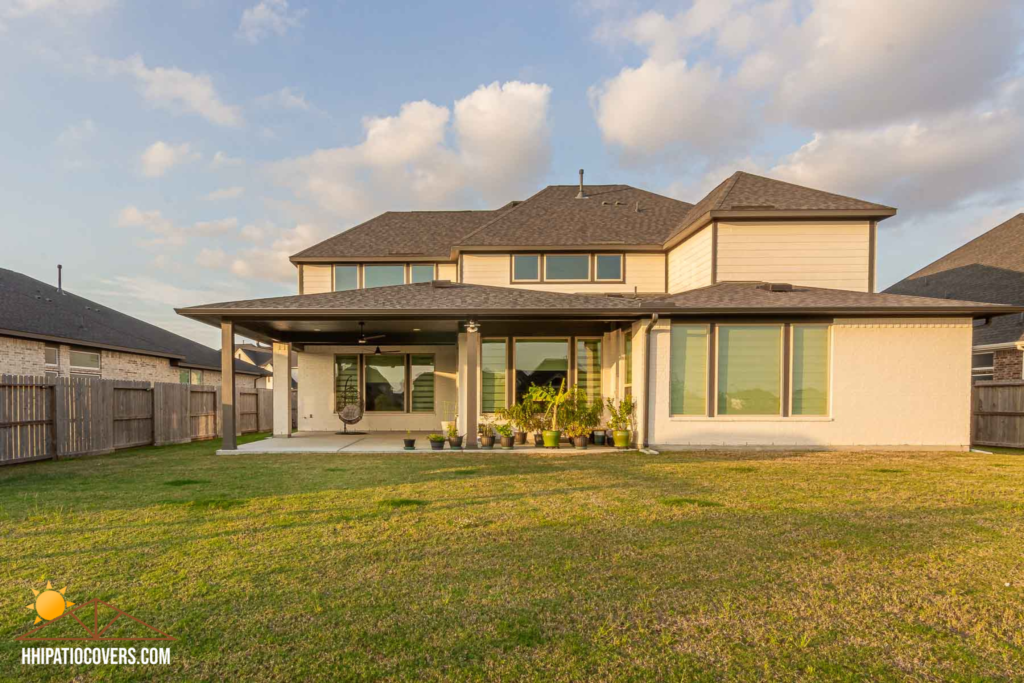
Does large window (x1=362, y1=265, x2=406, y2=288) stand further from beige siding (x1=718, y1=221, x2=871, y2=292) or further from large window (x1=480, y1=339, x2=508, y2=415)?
beige siding (x1=718, y1=221, x2=871, y2=292)

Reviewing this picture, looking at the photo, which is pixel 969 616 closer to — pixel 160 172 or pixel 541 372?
pixel 541 372

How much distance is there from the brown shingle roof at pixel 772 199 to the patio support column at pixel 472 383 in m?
5.75

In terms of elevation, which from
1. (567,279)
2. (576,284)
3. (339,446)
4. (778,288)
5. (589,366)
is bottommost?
(339,446)

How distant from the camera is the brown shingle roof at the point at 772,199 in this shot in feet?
34.8

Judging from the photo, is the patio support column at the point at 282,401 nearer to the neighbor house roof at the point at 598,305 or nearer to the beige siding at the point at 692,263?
the neighbor house roof at the point at 598,305

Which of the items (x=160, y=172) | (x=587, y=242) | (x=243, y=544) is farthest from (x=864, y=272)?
(x=160, y=172)

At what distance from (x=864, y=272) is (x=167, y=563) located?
1276 centimetres

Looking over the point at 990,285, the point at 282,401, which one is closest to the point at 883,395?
the point at 990,285

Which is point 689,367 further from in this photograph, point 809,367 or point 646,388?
point 809,367

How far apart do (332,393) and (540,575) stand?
11.7m

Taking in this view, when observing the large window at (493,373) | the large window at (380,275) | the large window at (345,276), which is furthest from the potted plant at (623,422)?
the large window at (345,276)

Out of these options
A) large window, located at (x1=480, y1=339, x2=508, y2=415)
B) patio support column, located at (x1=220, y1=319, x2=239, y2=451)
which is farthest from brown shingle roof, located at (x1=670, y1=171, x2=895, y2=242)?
patio support column, located at (x1=220, y1=319, x2=239, y2=451)

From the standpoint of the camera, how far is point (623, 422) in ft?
32.2

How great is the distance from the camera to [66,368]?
546 inches
